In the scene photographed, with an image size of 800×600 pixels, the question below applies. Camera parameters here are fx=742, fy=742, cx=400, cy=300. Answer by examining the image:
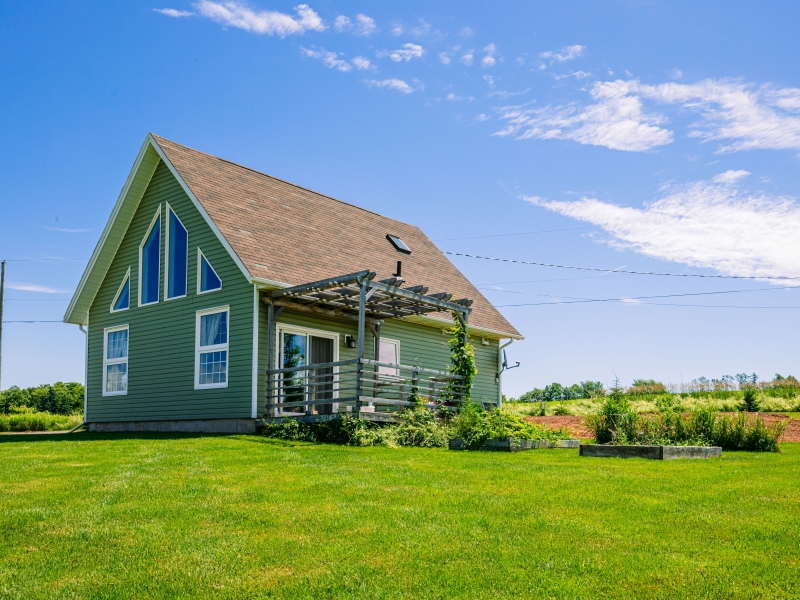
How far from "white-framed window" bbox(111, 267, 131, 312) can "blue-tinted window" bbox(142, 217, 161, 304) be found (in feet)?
2.13

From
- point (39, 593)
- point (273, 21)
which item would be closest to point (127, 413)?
point (273, 21)

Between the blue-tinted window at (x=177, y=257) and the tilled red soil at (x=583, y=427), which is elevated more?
the blue-tinted window at (x=177, y=257)

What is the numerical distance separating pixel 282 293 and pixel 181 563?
10566 mm

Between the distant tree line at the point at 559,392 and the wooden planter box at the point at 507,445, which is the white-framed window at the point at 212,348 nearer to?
the wooden planter box at the point at 507,445

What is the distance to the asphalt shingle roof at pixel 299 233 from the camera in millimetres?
16047

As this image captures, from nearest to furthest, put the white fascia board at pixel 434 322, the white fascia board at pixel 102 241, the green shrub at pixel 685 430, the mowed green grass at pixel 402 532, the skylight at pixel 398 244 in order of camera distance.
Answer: the mowed green grass at pixel 402 532
the green shrub at pixel 685 430
the white fascia board at pixel 434 322
the white fascia board at pixel 102 241
the skylight at pixel 398 244

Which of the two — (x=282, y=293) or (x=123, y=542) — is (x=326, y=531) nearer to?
(x=123, y=542)

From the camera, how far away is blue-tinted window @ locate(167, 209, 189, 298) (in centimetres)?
1728

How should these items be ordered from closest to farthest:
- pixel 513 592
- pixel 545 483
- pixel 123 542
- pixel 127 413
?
pixel 513 592, pixel 123 542, pixel 545 483, pixel 127 413

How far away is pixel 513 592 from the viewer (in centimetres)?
394

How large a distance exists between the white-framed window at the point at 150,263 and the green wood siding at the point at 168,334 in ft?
0.56

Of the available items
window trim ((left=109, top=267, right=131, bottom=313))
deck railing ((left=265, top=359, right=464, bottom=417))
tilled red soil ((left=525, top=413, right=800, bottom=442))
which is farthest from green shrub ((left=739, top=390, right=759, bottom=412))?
window trim ((left=109, top=267, right=131, bottom=313))

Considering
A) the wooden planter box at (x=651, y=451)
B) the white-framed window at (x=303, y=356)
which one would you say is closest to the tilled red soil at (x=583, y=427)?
the wooden planter box at (x=651, y=451)

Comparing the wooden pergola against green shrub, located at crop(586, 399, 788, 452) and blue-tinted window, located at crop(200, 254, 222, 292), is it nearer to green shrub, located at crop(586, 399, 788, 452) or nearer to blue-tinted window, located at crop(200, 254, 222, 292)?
blue-tinted window, located at crop(200, 254, 222, 292)
